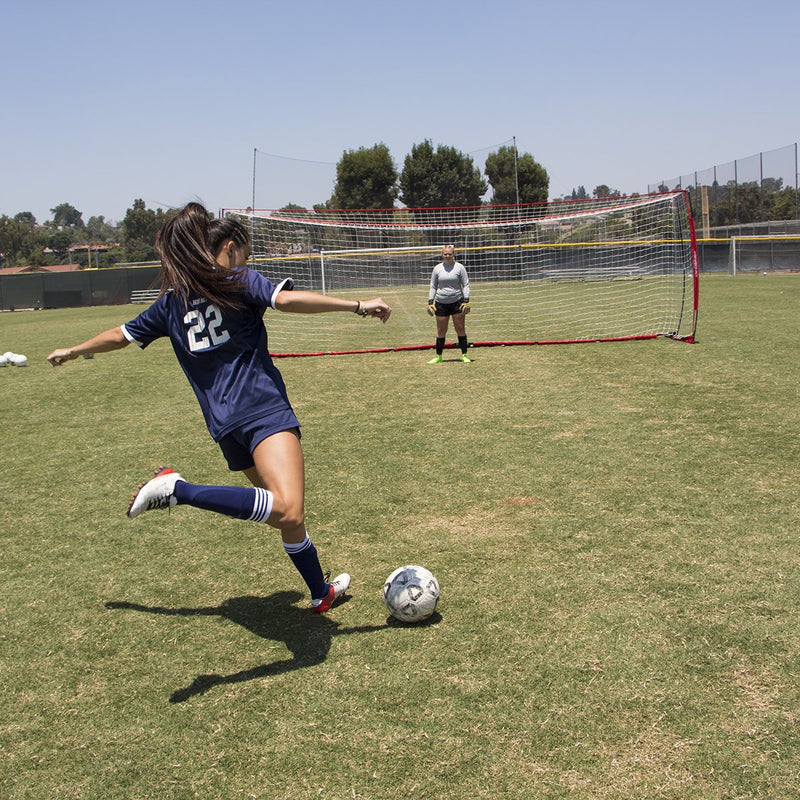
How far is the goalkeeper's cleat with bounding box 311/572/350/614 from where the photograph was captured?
3945mm

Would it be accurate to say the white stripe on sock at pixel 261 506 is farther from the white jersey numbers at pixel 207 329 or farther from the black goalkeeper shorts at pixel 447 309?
the black goalkeeper shorts at pixel 447 309

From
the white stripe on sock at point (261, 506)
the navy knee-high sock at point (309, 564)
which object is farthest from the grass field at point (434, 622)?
the white stripe on sock at point (261, 506)

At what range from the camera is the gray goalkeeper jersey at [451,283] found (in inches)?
503

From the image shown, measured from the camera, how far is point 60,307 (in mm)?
38375

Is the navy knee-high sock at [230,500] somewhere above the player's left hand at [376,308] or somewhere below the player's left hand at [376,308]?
below

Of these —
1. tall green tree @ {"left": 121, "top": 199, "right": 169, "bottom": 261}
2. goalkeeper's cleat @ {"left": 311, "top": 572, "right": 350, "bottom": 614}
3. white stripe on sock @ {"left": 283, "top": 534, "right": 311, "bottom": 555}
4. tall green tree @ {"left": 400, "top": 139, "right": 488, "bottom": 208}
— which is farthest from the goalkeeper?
tall green tree @ {"left": 121, "top": 199, "right": 169, "bottom": 261}

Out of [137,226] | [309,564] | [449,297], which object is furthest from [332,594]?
[137,226]

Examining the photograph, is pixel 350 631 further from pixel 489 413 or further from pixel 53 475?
pixel 489 413

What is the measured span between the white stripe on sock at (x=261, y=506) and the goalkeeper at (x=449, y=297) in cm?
939

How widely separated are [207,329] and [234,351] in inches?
6.4

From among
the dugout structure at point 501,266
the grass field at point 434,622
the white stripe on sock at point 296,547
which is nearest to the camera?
the grass field at point 434,622

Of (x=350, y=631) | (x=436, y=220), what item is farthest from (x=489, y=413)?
(x=436, y=220)

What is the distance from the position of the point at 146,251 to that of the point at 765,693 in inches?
3831

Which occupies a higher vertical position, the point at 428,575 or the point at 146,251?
the point at 146,251
